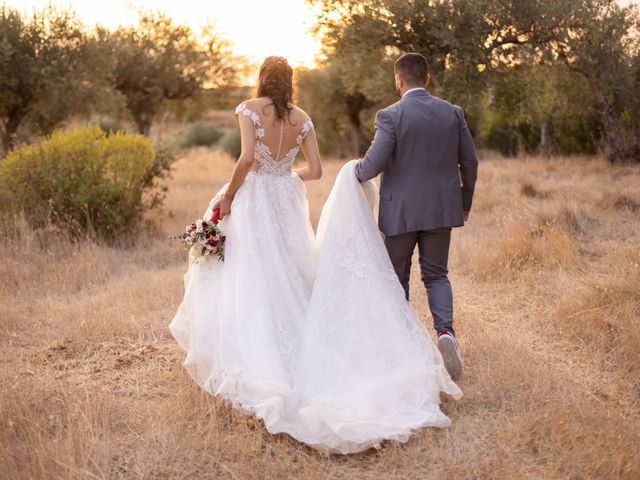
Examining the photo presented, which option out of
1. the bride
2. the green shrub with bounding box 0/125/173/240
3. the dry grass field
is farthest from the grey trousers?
the green shrub with bounding box 0/125/173/240

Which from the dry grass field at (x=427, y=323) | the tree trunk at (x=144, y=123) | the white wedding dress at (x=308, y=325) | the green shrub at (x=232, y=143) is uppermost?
the tree trunk at (x=144, y=123)

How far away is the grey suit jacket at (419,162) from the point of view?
13.8ft

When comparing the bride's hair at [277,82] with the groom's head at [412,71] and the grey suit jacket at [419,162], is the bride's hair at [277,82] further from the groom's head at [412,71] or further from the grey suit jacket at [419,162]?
the groom's head at [412,71]

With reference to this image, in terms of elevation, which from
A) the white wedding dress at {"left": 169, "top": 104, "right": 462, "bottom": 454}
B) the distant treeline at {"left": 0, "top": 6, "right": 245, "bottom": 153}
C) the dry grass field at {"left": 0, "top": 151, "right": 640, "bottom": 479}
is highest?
the distant treeline at {"left": 0, "top": 6, "right": 245, "bottom": 153}

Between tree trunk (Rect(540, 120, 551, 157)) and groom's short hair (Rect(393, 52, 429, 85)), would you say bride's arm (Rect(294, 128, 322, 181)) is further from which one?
tree trunk (Rect(540, 120, 551, 157))

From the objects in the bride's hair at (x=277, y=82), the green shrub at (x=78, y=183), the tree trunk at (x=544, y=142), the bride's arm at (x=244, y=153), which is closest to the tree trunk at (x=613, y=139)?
the tree trunk at (x=544, y=142)

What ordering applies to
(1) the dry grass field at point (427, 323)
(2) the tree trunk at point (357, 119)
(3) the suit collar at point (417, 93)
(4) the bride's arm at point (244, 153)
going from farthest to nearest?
1. (2) the tree trunk at point (357, 119)
2. (3) the suit collar at point (417, 93)
3. (4) the bride's arm at point (244, 153)
4. (1) the dry grass field at point (427, 323)

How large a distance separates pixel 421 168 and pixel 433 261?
723mm

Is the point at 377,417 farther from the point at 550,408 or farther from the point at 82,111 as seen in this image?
the point at 82,111

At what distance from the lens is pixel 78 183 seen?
889 centimetres

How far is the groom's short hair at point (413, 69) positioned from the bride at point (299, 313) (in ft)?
2.45

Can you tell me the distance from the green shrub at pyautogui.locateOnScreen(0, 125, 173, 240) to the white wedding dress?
4.99 meters

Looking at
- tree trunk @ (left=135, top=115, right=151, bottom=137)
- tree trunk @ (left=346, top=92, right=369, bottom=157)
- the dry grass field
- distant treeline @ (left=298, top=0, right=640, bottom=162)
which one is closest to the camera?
the dry grass field

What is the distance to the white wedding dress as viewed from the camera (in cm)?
356
